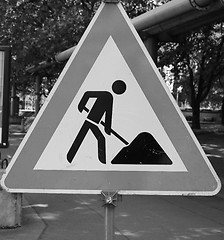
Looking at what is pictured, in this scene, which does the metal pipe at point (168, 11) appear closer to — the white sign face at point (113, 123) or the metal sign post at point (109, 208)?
the white sign face at point (113, 123)

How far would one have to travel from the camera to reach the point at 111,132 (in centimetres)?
215

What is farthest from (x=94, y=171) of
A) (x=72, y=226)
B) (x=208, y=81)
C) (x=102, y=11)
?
(x=208, y=81)

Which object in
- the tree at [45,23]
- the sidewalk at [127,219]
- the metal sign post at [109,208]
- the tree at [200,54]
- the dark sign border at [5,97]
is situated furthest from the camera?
the tree at [45,23]

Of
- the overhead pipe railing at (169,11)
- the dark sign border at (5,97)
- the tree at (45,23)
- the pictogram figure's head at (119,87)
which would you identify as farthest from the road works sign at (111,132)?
the tree at (45,23)

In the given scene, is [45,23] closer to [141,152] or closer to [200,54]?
[200,54]

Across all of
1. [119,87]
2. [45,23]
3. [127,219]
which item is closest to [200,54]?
[45,23]

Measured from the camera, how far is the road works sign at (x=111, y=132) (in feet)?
7.05

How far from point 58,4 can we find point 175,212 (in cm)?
1268

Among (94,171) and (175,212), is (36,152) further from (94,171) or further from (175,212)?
(175,212)

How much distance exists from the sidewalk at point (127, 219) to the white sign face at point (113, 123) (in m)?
2.99

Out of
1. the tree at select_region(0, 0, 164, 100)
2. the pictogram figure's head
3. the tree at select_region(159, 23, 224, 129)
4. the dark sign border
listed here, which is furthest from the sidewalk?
the tree at select_region(0, 0, 164, 100)

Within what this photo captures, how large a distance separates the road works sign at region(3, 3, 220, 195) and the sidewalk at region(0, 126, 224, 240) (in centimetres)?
298

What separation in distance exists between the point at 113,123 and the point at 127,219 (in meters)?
4.00

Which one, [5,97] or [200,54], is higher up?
[200,54]
